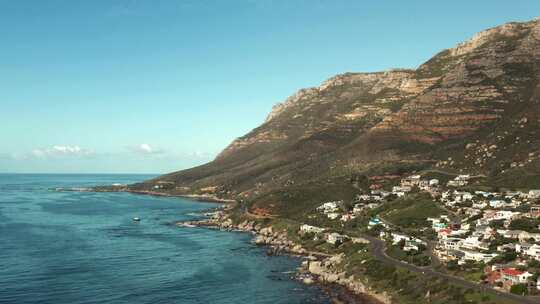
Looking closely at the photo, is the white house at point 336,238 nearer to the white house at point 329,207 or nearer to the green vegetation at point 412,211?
the green vegetation at point 412,211

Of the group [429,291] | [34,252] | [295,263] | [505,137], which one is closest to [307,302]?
[429,291]

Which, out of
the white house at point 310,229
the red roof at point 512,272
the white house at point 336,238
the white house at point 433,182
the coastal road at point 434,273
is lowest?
the coastal road at point 434,273

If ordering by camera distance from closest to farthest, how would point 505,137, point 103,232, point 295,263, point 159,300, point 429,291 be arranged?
point 429,291 → point 159,300 → point 295,263 → point 103,232 → point 505,137

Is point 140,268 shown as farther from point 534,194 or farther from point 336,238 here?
point 534,194

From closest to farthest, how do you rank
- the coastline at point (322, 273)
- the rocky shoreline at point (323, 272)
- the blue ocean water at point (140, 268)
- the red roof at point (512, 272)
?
1. the red roof at point (512, 272)
2. the coastline at point (322, 273)
3. the rocky shoreline at point (323, 272)
4. the blue ocean water at point (140, 268)

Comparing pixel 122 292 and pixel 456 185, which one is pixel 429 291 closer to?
pixel 122 292

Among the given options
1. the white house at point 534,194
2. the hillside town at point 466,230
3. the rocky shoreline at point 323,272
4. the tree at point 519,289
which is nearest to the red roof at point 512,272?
the hillside town at point 466,230
